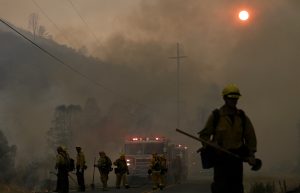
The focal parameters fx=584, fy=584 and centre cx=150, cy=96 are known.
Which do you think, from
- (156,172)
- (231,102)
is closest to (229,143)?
(231,102)

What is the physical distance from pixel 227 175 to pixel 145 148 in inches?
1050

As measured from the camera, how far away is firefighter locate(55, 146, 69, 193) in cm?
1925

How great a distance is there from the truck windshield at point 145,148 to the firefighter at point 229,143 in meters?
26.2

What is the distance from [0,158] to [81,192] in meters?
96.2

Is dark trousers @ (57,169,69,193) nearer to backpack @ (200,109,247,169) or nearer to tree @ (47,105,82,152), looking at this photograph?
backpack @ (200,109,247,169)

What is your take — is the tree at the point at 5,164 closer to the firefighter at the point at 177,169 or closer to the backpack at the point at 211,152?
the firefighter at the point at 177,169

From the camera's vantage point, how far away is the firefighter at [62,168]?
19250 mm

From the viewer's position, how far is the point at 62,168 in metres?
19.4

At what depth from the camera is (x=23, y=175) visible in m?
122

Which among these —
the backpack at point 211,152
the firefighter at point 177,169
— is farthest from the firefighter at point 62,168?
the firefighter at point 177,169

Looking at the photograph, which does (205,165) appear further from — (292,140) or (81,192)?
(292,140)

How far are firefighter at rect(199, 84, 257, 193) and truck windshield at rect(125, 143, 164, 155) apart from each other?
2624cm

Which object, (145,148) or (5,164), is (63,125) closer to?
(5,164)

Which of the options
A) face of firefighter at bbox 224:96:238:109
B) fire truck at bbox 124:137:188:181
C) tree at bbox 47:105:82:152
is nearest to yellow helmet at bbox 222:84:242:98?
face of firefighter at bbox 224:96:238:109
